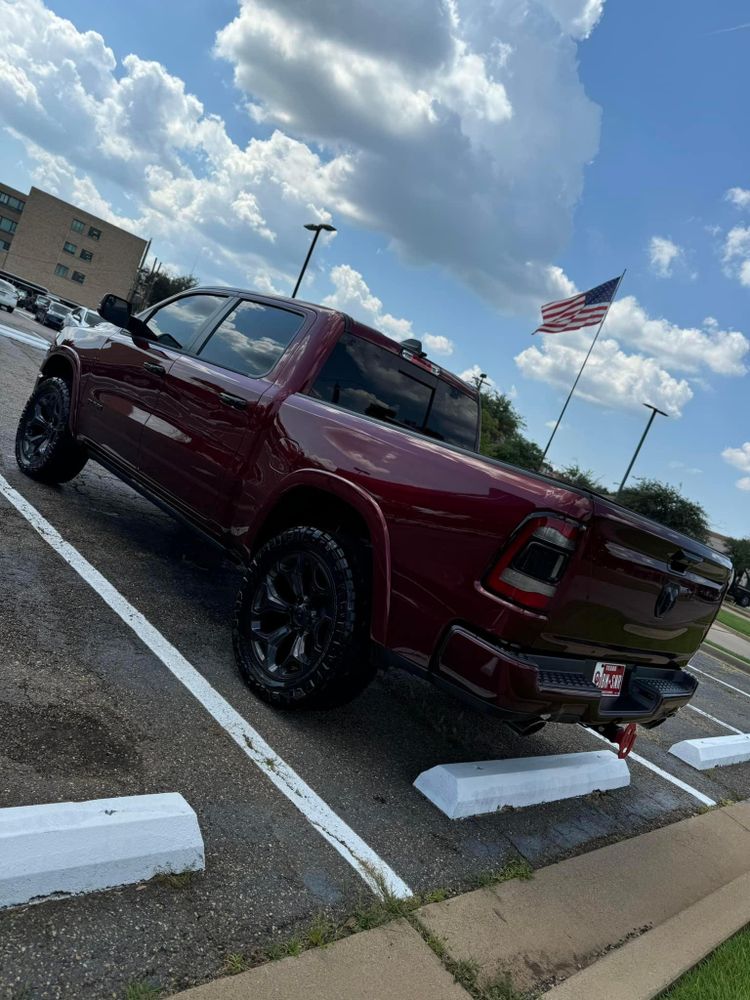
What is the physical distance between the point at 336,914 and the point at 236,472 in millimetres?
2203

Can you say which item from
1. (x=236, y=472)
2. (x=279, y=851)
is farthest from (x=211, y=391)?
(x=279, y=851)

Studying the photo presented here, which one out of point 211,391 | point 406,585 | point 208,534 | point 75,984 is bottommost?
point 75,984

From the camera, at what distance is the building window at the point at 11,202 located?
79.8 metres

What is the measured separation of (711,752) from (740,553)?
188 ft

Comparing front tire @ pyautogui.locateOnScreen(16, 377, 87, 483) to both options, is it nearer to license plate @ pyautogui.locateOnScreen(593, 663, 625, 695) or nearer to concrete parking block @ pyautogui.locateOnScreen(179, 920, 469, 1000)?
license plate @ pyautogui.locateOnScreen(593, 663, 625, 695)

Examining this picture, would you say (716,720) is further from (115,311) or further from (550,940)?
(115,311)

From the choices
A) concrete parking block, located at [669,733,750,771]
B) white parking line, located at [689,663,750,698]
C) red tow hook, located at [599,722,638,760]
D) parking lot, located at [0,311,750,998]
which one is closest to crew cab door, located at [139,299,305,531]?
parking lot, located at [0,311,750,998]

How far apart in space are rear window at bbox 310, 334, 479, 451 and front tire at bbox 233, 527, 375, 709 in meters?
0.88

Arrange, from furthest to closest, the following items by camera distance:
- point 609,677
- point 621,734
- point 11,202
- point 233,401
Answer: point 11,202 → point 233,401 → point 621,734 → point 609,677

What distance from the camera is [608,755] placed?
163 inches

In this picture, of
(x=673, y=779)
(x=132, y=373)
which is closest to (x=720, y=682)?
(x=673, y=779)

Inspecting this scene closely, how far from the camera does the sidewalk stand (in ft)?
6.15

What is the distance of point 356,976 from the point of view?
6.22 feet

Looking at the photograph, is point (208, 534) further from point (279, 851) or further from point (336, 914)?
point (336, 914)
